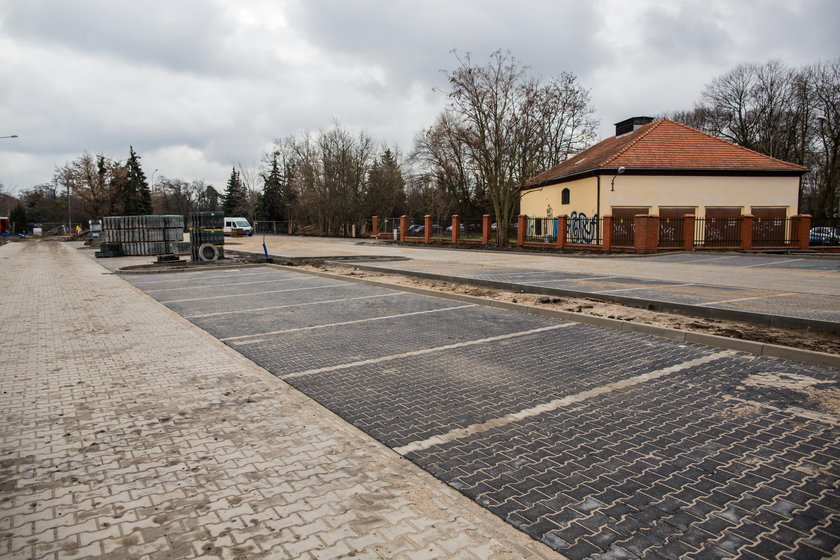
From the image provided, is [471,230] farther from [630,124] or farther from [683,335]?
[683,335]

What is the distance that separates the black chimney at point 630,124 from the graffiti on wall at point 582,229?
38.2 ft

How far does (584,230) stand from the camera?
31625 mm

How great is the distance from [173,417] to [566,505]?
3.32 m

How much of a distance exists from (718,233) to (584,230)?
698 cm

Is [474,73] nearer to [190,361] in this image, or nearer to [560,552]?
[190,361]

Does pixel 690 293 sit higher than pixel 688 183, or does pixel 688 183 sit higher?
pixel 688 183

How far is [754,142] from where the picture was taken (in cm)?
4609

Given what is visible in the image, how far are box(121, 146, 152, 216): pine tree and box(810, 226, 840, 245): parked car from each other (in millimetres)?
Result: 70384

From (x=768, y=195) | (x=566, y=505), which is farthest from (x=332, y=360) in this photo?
(x=768, y=195)

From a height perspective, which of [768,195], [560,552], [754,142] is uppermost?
[754,142]

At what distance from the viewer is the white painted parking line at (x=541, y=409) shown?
401 cm

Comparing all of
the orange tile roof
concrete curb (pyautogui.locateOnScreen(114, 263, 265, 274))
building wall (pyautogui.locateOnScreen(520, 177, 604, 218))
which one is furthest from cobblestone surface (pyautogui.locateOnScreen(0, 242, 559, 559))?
the orange tile roof

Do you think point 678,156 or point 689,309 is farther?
point 678,156

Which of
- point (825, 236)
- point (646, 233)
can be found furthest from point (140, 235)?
point (825, 236)
